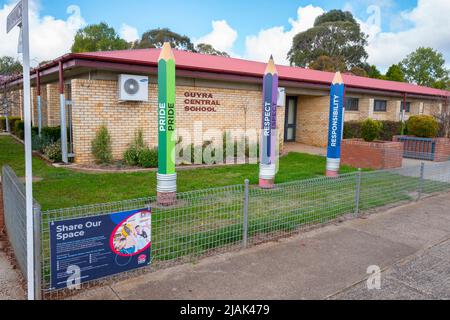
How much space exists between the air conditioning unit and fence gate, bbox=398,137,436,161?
1085cm

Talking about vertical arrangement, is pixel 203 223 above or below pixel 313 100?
below

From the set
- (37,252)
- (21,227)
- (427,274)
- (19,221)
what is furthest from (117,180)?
(427,274)

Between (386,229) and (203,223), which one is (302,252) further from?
(386,229)

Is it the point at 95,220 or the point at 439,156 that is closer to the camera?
the point at 95,220

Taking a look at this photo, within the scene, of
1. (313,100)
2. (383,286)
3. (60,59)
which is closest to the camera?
(383,286)

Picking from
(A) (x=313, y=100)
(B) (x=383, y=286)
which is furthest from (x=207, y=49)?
(B) (x=383, y=286)

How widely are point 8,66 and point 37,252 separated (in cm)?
801

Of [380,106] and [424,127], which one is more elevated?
[380,106]

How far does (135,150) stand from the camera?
1118 centimetres

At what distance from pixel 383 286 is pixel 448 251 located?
5.80 ft

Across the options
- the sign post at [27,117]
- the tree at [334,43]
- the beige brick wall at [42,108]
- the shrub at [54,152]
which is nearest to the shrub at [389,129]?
the shrub at [54,152]

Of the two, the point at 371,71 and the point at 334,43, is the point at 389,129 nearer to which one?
the point at 371,71

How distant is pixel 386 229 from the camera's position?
235 inches

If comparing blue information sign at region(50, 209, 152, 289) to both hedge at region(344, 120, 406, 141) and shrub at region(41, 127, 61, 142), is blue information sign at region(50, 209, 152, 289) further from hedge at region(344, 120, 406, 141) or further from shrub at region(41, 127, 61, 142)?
hedge at region(344, 120, 406, 141)
